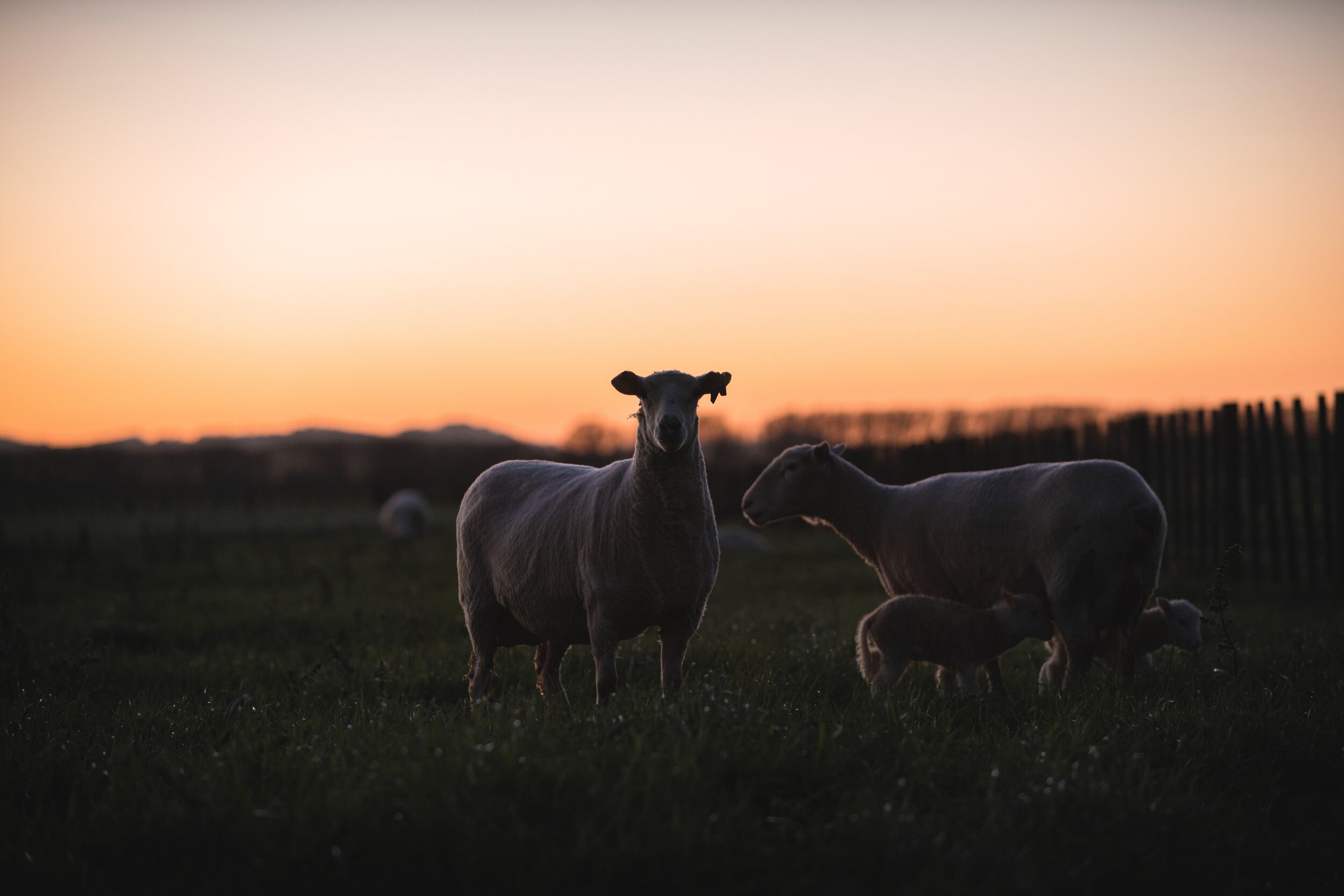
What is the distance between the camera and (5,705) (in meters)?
5.22

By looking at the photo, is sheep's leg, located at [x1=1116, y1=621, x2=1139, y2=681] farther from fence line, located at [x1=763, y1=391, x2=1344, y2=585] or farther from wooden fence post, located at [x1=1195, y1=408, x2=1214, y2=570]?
wooden fence post, located at [x1=1195, y1=408, x2=1214, y2=570]

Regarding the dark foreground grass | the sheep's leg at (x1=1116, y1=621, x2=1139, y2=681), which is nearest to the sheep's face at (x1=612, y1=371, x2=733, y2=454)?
the dark foreground grass

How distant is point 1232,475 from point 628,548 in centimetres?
1013

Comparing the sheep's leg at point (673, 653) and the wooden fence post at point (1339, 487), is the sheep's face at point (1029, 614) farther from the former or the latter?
the wooden fence post at point (1339, 487)

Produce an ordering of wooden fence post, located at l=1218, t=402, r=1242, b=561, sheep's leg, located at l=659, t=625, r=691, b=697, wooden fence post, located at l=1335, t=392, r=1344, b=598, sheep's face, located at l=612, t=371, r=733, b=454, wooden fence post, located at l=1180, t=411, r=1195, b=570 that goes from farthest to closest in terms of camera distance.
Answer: wooden fence post, located at l=1180, t=411, r=1195, b=570 → wooden fence post, located at l=1218, t=402, r=1242, b=561 → wooden fence post, located at l=1335, t=392, r=1344, b=598 → sheep's leg, located at l=659, t=625, r=691, b=697 → sheep's face, located at l=612, t=371, r=733, b=454

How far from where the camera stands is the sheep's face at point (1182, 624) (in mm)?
6227

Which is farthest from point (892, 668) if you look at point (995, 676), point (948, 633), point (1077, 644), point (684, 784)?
point (684, 784)

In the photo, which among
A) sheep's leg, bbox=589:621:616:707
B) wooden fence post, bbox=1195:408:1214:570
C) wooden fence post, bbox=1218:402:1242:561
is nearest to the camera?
sheep's leg, bbox=589:621:616:707

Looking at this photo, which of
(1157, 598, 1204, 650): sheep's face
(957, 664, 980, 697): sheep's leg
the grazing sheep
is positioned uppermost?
(1157, 598, 1204, 650): sheep's face

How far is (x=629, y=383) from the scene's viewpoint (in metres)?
5.00

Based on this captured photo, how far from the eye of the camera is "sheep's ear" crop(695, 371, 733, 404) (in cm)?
496

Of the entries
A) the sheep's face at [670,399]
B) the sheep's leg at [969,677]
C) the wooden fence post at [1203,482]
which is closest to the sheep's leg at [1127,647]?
the sheep's leg at [969,677]

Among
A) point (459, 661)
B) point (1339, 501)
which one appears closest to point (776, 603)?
point (459, 661)

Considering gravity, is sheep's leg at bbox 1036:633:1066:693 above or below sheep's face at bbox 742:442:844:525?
below
